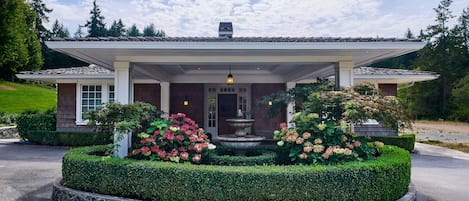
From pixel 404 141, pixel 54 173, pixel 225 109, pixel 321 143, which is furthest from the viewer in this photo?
pixel 225 109

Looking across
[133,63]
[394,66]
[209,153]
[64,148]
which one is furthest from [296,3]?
[394,66]

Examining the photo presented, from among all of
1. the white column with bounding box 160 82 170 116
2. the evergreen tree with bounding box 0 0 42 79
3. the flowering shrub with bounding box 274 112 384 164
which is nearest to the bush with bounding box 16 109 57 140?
the white column with bounding box 160 82 170 116

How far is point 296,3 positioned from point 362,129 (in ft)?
18.0

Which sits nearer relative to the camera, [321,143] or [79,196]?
[79,196]

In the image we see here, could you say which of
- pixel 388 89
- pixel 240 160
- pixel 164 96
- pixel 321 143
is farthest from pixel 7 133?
pixel 388 89

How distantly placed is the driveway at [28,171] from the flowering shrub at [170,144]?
6.31ft

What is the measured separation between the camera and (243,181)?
433 cm

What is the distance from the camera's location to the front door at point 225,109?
13430 millimetres

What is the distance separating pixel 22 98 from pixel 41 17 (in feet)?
64.8

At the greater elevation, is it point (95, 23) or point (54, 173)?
point (95, 23)

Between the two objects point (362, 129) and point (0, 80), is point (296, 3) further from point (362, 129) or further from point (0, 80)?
point (0, 80)

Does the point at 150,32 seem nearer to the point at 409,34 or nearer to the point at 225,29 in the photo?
the point at 409,34

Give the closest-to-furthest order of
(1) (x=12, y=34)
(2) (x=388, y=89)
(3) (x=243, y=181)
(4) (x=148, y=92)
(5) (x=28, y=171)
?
(3) (x=243, y=181) → (5) (x=28, y=171) → (2) (x=388, y=89) → (4) (x=148, y=92) → (1) (x=12, y=34)

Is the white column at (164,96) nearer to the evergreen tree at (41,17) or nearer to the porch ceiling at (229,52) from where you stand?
the porch ceiling at (229,52)
